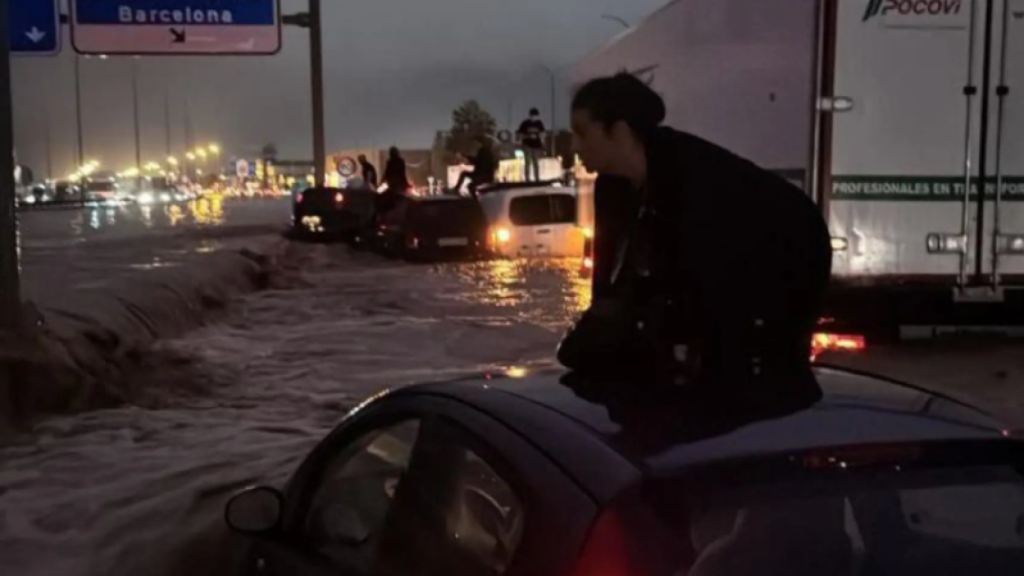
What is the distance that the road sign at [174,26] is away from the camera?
26047 millimetres

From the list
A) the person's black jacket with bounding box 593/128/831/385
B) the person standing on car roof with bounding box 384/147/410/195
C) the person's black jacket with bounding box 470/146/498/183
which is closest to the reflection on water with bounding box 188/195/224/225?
the person's black jacket with bounding box 470/146/498/183

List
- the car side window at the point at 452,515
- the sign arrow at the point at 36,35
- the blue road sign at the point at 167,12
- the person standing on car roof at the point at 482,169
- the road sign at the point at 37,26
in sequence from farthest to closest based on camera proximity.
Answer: the person standing on car roof at the point at 482,169
the blue road sign at the point at 167,12
the sign arrow at the point at 36,35
the road sign at the point at 37,26
the car side window at the point at 452,515

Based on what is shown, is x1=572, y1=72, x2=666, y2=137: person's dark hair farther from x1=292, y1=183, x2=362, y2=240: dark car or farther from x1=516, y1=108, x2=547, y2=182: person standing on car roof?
x1=516, y1=108, x2=547, y2=182: person standing on car roof

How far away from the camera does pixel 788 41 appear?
10.2 m

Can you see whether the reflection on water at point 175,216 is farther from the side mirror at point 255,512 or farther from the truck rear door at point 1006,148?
the side mirror at point 255,512

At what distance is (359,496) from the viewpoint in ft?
12.5

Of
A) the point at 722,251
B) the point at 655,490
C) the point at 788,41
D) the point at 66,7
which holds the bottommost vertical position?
the point at 655,490

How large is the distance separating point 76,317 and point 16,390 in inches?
107

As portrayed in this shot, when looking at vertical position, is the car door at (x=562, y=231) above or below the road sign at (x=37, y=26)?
below

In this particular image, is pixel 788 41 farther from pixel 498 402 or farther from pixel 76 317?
pixel 498 402

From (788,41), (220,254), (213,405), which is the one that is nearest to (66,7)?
(220,254)

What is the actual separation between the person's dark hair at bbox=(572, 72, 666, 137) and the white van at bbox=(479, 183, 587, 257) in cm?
2202

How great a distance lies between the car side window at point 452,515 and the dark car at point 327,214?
27.9 meters

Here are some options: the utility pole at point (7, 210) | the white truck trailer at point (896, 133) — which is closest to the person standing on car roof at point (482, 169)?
the white truck trailer at point (896, 133)
